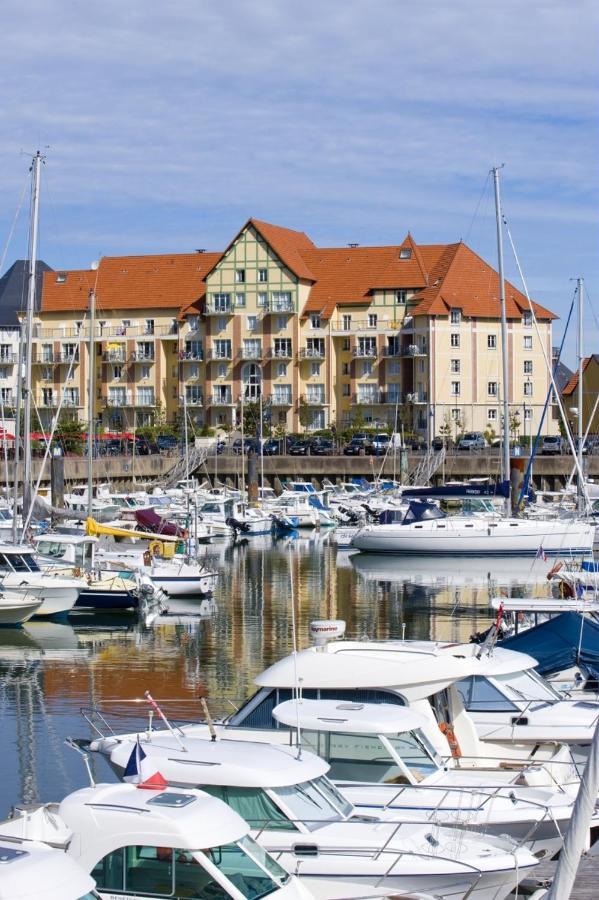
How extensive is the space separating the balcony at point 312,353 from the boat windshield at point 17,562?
7170 cm

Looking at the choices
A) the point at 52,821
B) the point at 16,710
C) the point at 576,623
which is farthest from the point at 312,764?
the point at 16,710

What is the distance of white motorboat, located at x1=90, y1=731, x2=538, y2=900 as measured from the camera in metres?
12.6

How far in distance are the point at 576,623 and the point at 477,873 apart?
12259 millimetres

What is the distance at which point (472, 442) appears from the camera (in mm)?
94250

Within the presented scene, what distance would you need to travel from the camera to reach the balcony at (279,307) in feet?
354

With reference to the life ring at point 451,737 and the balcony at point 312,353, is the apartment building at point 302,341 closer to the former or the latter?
the balcony at point 312,353

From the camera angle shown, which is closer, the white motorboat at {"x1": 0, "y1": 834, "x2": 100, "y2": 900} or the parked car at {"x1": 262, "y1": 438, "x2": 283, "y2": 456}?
the white motorboat at {"x1": 0, "y1": 834, "x2": 100, "y2": 900}

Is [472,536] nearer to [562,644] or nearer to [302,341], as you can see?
[562,644]

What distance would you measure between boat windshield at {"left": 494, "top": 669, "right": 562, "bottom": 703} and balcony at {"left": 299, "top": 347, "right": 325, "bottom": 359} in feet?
290

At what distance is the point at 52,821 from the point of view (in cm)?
1159

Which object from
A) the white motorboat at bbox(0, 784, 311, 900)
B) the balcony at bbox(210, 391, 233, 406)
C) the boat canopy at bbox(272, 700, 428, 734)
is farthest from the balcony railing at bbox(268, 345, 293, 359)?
the white motorboat at bbox(0, 784, 311, 900)

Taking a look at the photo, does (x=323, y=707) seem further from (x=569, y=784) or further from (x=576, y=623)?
(x=576, y=623)

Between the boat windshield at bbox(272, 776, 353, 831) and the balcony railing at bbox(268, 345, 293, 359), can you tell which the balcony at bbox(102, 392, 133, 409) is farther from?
the boat windshield at bbox(272, 776, 353, 831)

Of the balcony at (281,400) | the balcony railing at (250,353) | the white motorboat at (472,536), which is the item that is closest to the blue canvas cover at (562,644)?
the white motorboat at (472,536)
